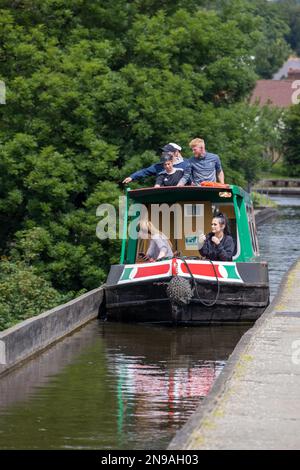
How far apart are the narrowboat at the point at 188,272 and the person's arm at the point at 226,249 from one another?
0.17m

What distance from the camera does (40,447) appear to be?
12.0 meters

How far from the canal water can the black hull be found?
11.7 inches

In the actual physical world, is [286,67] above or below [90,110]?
above

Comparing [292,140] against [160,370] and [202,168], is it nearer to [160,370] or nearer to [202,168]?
[202,168]

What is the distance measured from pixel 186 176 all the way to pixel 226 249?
159 centimetres

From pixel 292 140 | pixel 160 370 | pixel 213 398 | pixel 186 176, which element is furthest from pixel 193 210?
pixel 292 140

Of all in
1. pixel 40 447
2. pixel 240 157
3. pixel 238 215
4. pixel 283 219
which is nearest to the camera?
pixel 40 447

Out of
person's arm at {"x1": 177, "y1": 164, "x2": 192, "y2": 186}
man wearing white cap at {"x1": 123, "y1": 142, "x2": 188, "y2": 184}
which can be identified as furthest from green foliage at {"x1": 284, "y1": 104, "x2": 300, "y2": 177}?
person's arm at {"x1": 177, "y1": 164, "x2": 192, "y2": 186}

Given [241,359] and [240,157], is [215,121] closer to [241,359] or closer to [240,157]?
[240,157]

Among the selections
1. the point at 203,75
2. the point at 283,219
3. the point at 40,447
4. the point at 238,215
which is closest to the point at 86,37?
the point at 203,75

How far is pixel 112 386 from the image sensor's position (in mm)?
15523

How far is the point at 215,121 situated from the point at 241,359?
61.5 ft

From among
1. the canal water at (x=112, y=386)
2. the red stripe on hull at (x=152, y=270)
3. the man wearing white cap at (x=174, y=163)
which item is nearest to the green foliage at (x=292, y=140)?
the man wearing white cap at (x=174, y=163)

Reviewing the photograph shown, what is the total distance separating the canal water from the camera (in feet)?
41.4
